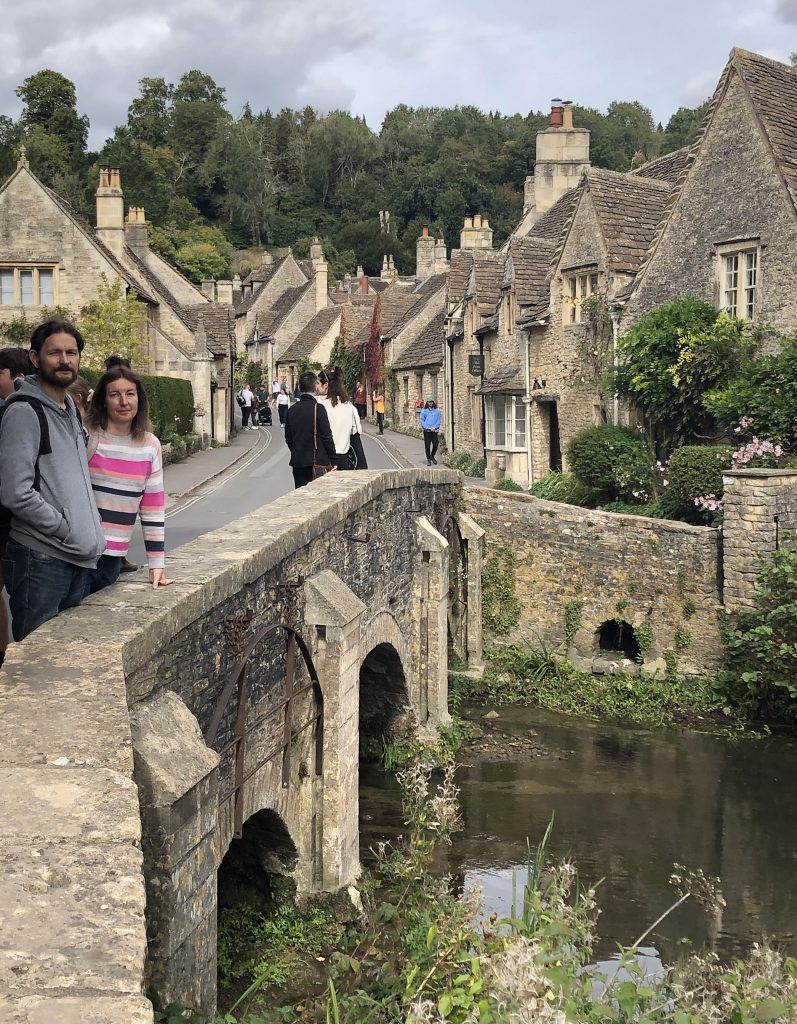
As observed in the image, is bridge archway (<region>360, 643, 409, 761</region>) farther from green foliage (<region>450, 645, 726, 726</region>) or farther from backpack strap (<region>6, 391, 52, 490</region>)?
backpack strap (<region>6, 391, 52, 490</region>)

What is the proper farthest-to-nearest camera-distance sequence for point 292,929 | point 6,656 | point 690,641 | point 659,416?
point 659,416
point 690,641
point 292,929
point 6,656

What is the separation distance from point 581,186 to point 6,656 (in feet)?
73.4

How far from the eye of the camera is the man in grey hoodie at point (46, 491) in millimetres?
5461

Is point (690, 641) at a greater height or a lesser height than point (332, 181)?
lesser

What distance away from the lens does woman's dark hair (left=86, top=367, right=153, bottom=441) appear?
6.32 metres

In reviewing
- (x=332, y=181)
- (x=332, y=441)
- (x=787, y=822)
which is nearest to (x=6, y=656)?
(x=332, y=441)

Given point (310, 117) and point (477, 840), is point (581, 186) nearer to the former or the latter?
point (477, 840)

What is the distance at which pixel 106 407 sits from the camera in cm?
641

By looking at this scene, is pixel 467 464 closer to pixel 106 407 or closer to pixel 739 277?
pixel 739 277

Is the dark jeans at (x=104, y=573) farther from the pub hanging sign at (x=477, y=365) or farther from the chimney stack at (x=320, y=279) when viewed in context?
the chimney stack at (x=320, y=279)

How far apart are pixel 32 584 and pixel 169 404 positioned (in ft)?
90.1

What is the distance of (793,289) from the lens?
19000 mm

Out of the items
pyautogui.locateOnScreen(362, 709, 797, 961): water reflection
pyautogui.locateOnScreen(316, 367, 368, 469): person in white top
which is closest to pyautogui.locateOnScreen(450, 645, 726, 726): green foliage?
pyautogui.locateOnScreen(362, 709, 797, 961): water reflection

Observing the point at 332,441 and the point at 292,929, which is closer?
the point at 292,929
